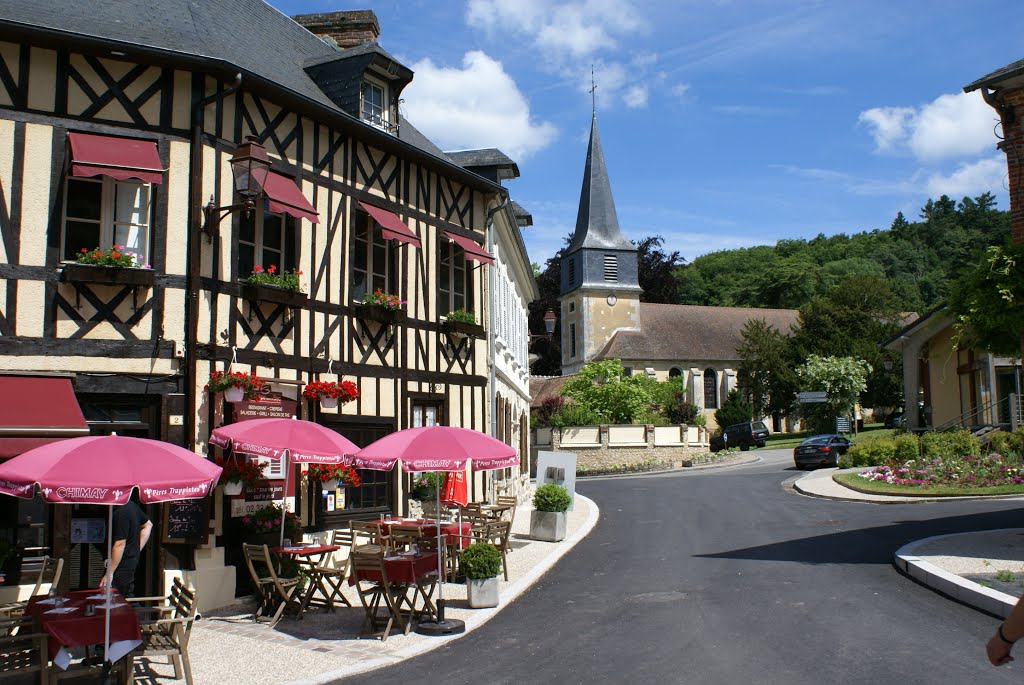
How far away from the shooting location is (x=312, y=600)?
32.8 ft

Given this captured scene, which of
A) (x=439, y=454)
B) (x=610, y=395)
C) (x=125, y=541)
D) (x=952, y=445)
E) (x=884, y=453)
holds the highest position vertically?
(x=610, y=395)

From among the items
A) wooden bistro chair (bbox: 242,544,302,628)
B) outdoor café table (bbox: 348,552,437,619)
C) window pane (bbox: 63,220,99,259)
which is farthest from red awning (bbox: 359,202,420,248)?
outdoor café table (bbox: 348,552,437,619)

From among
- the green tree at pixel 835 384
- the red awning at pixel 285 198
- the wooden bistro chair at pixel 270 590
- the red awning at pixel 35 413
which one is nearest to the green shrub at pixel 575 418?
the green tree at pixel 835 384

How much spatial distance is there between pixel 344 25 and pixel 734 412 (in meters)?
39.2

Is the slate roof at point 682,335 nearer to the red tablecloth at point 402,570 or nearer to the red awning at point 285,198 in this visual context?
the red awning at point 285,198

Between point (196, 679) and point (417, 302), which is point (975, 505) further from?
point (196, 679)

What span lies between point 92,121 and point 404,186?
528cm

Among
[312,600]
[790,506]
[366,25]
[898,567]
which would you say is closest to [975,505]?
[790,506]

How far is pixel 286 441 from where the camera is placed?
9.48m

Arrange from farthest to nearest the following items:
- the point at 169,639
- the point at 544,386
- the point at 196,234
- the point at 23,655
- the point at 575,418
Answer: the point at 544,386, the point at 575,418, the point at 196,234, the point at 169,639, the point at 23,655

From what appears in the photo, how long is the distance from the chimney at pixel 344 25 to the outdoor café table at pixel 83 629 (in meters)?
13.3

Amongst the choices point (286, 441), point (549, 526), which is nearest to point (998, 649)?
point (286, 441)

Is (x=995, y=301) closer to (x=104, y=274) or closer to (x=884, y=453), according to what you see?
(x=104, y=274)

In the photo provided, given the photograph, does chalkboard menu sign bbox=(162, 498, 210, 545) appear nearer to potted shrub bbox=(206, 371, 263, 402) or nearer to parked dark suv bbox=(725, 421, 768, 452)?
potted shrub bbox=(206, 371, 263, 402)
